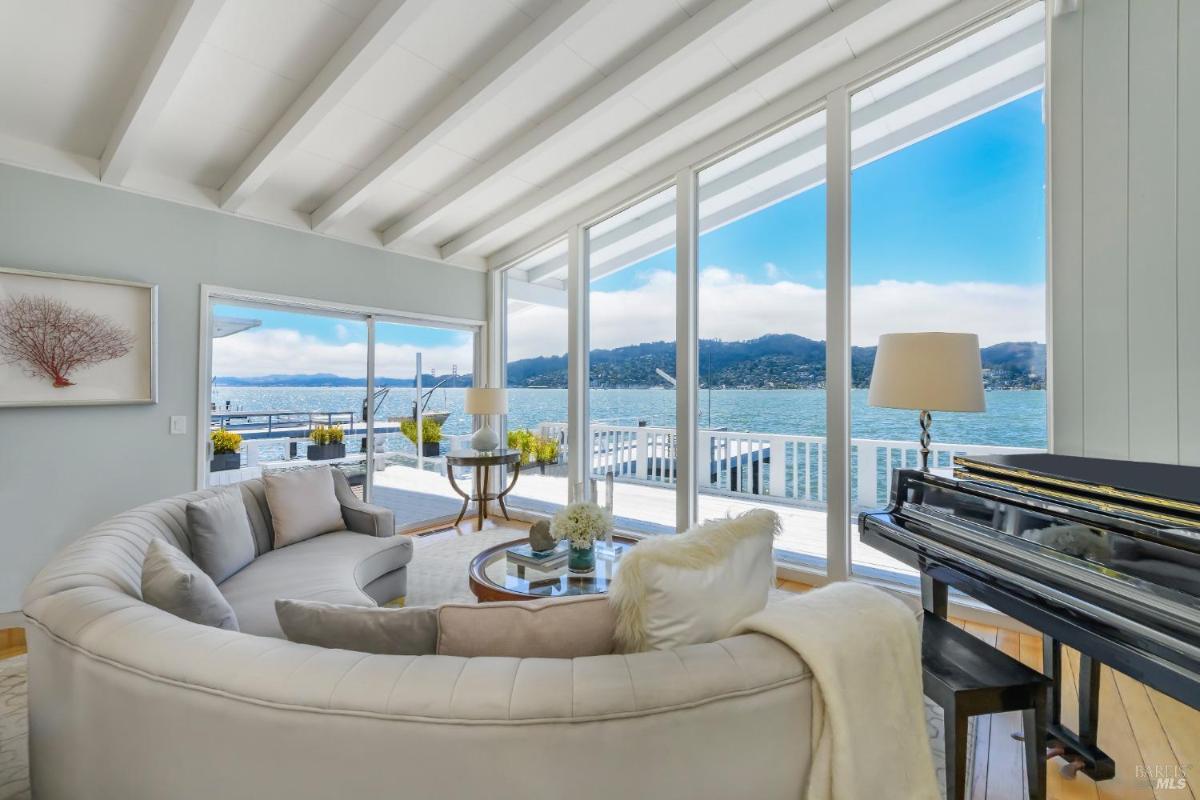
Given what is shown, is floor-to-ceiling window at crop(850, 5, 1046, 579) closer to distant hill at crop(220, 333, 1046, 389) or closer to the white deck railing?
distant hill at crop(220, 333, 1046, 389)

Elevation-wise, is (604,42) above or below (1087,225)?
above

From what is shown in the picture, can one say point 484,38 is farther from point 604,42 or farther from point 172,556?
point 172,556

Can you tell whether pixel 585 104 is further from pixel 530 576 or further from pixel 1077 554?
pixel 1077 554

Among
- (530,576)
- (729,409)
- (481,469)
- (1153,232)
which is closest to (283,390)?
(481,469)

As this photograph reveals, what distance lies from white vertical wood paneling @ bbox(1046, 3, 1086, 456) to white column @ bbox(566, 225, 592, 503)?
10.3 feet

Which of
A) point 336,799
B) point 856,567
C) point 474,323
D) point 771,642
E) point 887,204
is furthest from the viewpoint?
point 474,323

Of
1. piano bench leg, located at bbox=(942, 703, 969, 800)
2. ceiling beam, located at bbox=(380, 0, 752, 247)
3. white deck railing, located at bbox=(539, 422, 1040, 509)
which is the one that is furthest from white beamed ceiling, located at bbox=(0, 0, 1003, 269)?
piano bench leg, located at bbox=(942, 703, 969, 800)

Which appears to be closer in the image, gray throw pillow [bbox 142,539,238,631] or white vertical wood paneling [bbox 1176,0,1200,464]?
gray throw pillow [bbox 142,539,238,631]

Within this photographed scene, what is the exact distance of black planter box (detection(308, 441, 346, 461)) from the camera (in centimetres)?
409

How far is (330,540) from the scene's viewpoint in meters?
2.81

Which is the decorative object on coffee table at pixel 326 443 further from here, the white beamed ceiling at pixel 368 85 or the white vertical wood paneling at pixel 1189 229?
the white vertical wood paneling at pixel 1189 229

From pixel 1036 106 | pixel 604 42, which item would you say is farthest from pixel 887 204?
pixel 604 42

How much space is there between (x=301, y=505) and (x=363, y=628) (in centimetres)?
205

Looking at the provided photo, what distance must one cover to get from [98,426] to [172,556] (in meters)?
2.31
